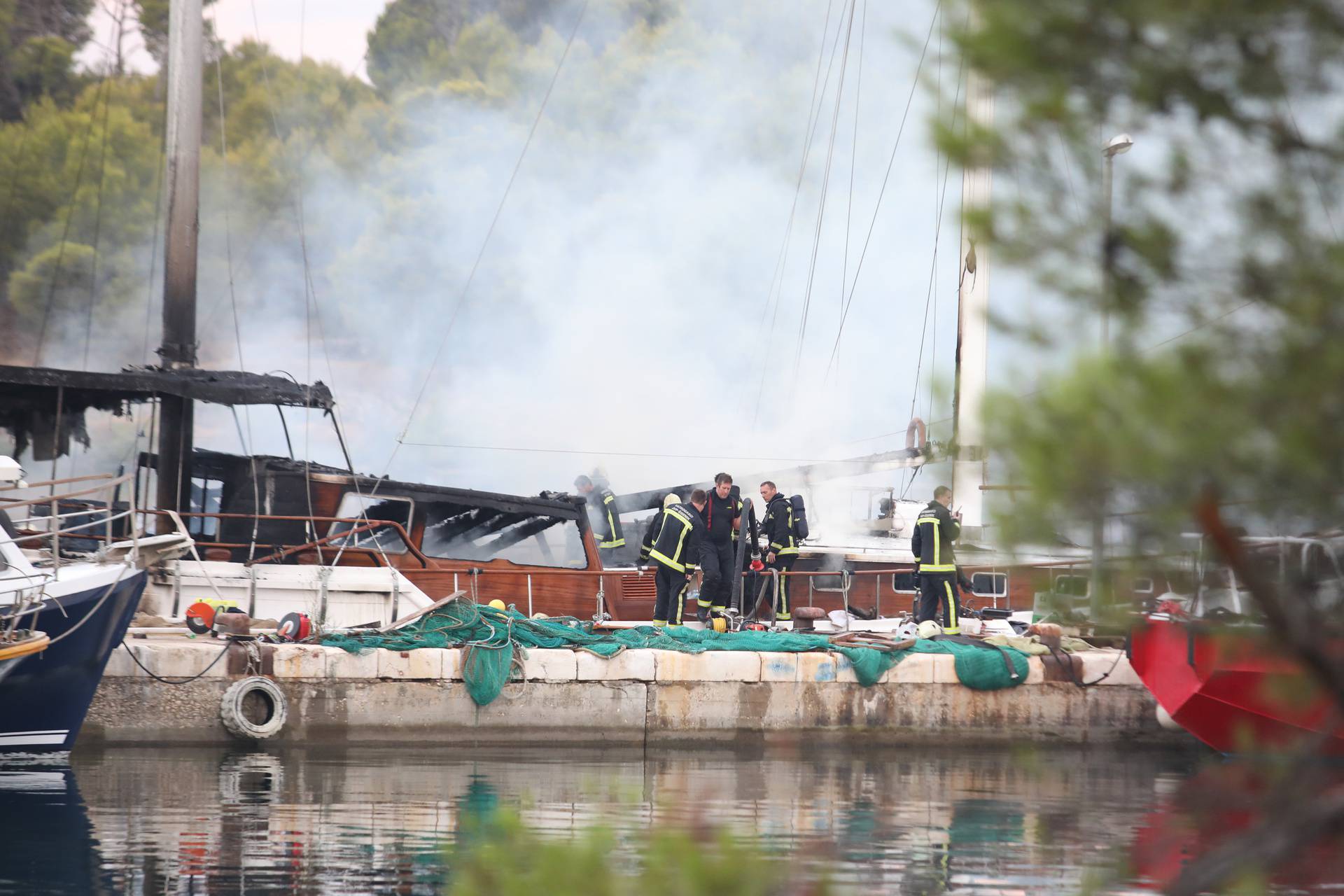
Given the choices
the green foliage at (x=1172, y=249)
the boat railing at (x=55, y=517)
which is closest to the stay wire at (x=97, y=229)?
the boat railing at (x=55, y=517)

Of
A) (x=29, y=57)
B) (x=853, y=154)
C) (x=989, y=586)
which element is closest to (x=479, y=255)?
(x=853, y=154)

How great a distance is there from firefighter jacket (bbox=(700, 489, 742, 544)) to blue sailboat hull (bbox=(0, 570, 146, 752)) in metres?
5.94

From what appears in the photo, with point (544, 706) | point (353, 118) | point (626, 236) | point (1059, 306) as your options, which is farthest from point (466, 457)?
point (1059, 306)

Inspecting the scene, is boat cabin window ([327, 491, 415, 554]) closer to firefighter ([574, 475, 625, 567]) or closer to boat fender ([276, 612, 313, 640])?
firefighter ([574, 475, 625, 567])

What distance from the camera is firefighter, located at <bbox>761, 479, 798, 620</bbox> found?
50.0 ft

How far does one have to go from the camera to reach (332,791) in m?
8.88

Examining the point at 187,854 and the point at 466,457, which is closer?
the point at 187,854

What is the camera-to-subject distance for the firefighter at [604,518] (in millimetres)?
17188

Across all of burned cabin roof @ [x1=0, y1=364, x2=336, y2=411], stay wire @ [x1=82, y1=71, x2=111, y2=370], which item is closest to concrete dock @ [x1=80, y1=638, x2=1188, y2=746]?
burned cabin roof @ [x1=0, y1=364, x2=336, y2=411]

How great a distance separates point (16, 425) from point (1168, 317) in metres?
13.7

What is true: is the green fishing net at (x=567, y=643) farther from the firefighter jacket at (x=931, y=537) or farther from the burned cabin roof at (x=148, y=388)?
the burned cabin roof at (x=148, y=388)

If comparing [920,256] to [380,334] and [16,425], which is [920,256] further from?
[16,425]

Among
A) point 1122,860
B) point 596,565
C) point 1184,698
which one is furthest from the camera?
point 596,565

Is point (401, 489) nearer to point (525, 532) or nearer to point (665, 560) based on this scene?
point (525, 532)
